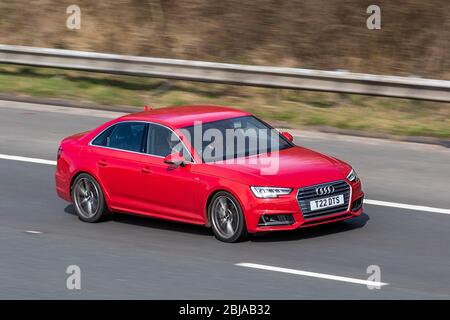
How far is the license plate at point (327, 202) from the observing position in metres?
12.1

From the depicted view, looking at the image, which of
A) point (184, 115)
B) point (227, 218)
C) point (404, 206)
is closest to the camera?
Result: point (227, 218)

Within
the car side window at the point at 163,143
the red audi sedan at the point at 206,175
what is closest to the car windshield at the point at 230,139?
the red audi sedan at the point at 206,175

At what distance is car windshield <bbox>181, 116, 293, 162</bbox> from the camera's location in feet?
42.0

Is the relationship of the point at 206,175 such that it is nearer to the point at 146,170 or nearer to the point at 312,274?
the point at 146,170

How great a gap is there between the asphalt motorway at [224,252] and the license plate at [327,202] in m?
0.39

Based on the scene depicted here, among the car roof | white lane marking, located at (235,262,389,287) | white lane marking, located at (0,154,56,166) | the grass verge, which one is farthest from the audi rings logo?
the grass verge

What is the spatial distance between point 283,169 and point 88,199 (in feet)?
9.30

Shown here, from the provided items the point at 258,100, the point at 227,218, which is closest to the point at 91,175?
the point at 227,218

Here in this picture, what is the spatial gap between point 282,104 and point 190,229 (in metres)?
8.69

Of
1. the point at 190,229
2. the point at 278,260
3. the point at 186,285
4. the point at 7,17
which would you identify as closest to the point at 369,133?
the point at 190,229

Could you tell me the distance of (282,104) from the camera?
21.5 meters

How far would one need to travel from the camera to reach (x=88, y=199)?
545 inches
